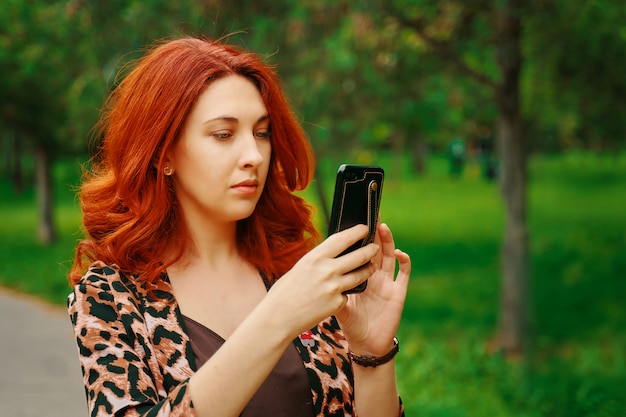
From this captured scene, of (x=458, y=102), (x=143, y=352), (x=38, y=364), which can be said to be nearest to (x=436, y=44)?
(x=458, y=102)

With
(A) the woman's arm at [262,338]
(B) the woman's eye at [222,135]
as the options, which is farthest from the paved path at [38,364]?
(A) the woman's arm at [262,338]

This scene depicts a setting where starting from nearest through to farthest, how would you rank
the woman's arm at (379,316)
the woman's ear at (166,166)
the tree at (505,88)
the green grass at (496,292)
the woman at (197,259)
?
the woman at (197,259) < the woman's arm at (379,316) < the woman's ear at (166,166) < the green grass at (496,292) < the tree at (505,88)

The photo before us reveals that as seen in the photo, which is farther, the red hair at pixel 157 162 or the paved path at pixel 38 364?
the paved path at pixel 38 364

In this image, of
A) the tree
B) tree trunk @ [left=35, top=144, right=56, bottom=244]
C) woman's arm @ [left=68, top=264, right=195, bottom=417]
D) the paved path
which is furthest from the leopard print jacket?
tree trunk @ [left=35, top=144, right=56, bottom=244]

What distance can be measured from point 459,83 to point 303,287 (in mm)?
7259

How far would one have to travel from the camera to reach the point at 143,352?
168cm

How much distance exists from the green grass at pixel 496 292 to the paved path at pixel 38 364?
1.13 meters

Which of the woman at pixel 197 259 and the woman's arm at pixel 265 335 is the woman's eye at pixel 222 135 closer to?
the woman at pixel 197 259

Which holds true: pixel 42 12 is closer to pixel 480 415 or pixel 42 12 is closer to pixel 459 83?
pixel 459 83

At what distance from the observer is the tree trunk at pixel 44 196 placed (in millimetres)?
16078

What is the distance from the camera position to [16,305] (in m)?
9.73

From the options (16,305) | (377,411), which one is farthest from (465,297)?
(377,411)

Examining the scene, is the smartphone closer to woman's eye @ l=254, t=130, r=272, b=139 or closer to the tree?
woman's eye @ l=254, t=130, r=272, b=139

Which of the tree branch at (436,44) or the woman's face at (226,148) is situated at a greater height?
the tree branch at (436,44)
